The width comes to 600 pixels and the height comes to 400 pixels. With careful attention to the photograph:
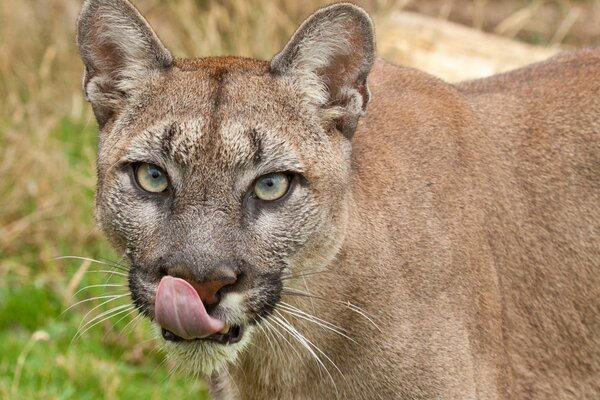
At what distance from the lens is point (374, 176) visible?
574 cm

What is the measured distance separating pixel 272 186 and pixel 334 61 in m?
0.78

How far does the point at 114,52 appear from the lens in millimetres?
5637

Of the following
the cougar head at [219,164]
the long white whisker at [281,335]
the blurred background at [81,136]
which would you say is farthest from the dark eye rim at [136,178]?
the blurred background at [81,136]

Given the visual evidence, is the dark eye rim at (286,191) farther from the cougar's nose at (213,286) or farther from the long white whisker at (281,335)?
the long white whisker at (281,335)

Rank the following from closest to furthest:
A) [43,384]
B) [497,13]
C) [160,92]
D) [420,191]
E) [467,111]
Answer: [160,92] < [420,191] < [467,111] < [43,384] < [497,13]

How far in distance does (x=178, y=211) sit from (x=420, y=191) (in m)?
1.43

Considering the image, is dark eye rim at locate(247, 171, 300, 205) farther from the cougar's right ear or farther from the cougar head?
the cougar's right ear

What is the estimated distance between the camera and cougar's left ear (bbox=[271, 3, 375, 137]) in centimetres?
538

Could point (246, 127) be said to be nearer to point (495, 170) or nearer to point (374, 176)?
point (374, 176)

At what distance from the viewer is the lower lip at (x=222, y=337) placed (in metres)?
4.94

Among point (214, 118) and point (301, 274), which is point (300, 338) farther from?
point (214, 118)

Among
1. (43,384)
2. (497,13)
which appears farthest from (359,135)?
(497,13)

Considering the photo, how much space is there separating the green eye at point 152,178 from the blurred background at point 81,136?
1997 millimetres

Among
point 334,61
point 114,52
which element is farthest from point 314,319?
point 114,52
